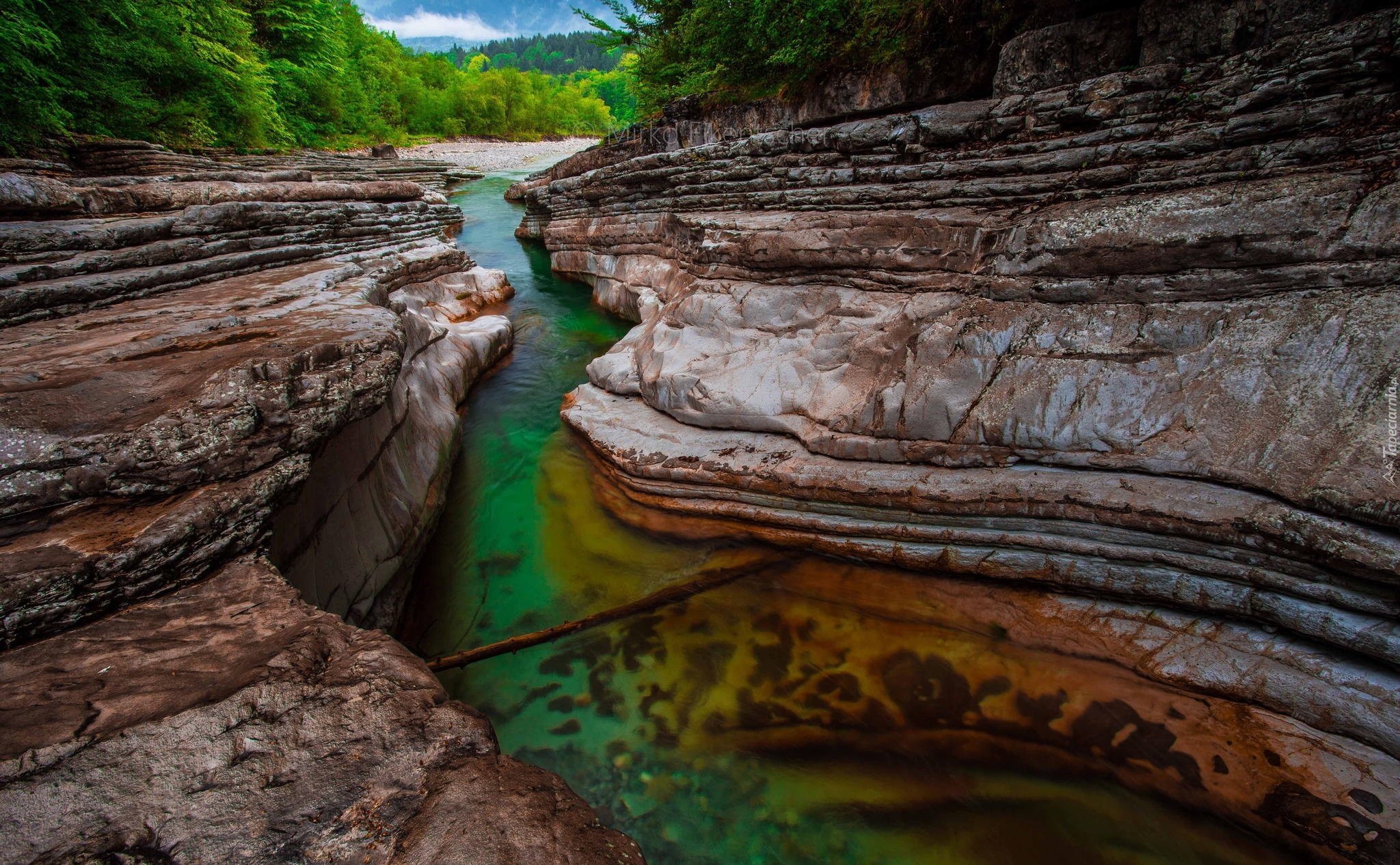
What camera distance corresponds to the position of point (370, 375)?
3.50 metres

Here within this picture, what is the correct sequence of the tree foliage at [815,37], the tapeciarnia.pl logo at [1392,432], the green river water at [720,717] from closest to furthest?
the tapeciarnia.pl logo at [1392,432]
the green river water at [720,717]
the tree foliage at [815,37]

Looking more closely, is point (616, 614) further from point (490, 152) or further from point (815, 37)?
point (490, 152)

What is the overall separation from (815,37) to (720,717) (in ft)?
23.6

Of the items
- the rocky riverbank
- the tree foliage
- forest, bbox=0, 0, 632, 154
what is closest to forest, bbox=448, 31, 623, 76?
the rocky riverbank

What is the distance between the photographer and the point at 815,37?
6223mm

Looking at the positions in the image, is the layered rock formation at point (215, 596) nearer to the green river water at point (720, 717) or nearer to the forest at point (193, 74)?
the green river water at point (720, 717)

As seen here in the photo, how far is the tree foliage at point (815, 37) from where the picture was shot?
502cm

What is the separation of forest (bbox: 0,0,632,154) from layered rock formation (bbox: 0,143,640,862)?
6.68 meters

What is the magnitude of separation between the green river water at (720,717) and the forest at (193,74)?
11.4 m

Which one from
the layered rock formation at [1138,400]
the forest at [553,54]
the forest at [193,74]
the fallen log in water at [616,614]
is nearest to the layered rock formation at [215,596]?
the fallen log in water at [616,614]

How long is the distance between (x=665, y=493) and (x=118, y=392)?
3.53 metres

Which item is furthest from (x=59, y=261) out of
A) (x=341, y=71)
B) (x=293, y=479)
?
(x=341, y=71)

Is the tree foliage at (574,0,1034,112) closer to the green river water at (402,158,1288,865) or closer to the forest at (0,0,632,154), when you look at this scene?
the green river water at (402,158,1288,865)

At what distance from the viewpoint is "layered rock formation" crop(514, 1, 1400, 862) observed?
263 centimetres
